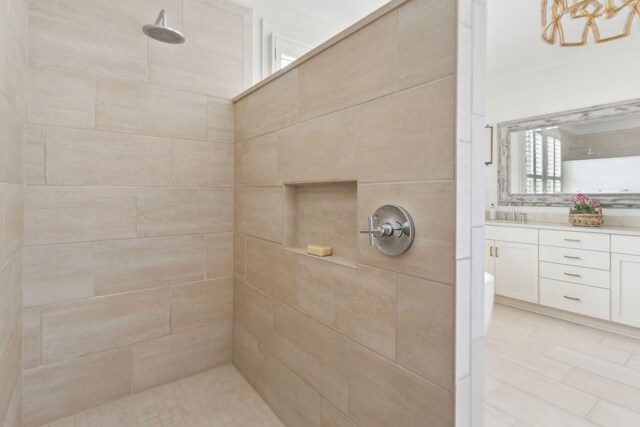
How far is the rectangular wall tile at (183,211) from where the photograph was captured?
1.91m

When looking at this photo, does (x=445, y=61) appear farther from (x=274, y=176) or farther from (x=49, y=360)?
(x=49, y=360)

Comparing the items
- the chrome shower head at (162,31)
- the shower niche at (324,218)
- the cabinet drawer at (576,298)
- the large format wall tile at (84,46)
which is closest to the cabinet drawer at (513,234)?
the cabinet drawer at (576,298)

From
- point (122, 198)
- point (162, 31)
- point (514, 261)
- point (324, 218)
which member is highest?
point (162, 31)

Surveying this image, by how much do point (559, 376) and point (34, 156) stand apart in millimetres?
3246

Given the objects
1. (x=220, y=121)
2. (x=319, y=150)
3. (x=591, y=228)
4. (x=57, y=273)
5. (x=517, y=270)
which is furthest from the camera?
(x=517, y=270)

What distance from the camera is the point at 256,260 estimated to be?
194 cm

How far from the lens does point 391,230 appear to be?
1.06m

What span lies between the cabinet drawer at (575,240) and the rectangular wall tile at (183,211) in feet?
9.51

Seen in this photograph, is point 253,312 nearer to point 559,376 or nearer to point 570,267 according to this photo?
point 559,376

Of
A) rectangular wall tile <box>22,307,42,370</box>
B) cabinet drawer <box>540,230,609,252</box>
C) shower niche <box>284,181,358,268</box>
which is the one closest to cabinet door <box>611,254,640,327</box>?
cabinet drawer <box>540,230,609,252</box>

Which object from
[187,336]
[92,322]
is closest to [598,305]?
[187,336]

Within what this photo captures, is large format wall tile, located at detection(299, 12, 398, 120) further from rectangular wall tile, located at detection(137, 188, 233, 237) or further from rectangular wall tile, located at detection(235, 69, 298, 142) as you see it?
rectangular wall tile, located at detection(137, 188, 233, 237)

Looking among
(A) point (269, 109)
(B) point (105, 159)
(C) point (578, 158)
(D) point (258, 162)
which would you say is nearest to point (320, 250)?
(D) point (258, 162)

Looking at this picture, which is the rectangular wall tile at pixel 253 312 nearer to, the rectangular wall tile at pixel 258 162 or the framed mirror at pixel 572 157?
the rectangular wall tile at pixel 258 162
